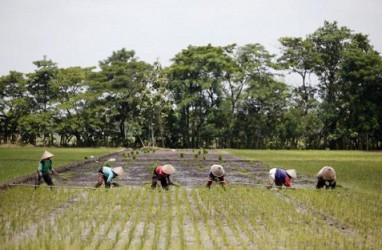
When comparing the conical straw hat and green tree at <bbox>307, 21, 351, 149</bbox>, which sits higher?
green tree at <bbox>307, 21, 351, 149</bbox>

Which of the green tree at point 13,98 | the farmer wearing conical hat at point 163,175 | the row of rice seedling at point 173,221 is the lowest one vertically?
the row of rice seedling at point 173,221

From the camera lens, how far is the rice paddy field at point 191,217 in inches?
267

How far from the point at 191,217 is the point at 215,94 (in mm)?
36636

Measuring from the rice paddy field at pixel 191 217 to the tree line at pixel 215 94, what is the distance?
98.6 ft

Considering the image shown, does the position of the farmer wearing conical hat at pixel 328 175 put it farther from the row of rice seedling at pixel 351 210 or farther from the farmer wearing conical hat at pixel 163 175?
the farmer wearing conical hat at pixel 163 175

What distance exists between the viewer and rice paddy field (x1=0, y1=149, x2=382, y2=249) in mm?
6773

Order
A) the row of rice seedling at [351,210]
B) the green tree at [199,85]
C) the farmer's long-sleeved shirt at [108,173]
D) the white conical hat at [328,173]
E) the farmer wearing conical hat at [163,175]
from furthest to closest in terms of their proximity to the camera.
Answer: the green tree at [199,85], the farmer's long-sleeved shirt at [108,173], the farmer wearing conical hat at [163,175], the white conical hat at [328,173], the row of rice seedling at [351,210]

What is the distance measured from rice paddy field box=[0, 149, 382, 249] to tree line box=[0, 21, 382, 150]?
30.1 metres

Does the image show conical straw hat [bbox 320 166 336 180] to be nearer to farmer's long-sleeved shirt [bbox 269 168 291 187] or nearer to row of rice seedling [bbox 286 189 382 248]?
row of rice seedling [bbox 286 189 382 248]

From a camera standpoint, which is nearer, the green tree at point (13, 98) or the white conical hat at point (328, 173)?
the white conical hat at point (328, 173)

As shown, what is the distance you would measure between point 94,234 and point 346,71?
→ 127 feet

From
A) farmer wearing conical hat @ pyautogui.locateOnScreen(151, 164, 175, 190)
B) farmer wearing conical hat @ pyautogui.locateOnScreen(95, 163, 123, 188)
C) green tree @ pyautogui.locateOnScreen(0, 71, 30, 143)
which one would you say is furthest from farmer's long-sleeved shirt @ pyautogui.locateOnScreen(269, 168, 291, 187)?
green tree @ pyautogui.locateOnScreen(0, 71, 30, 143)

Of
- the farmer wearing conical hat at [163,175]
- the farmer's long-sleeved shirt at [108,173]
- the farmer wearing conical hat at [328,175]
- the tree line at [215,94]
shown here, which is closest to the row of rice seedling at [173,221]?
the farmer wearing conical hat at [163,175]

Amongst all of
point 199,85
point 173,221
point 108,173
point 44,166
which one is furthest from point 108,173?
point 199,85
